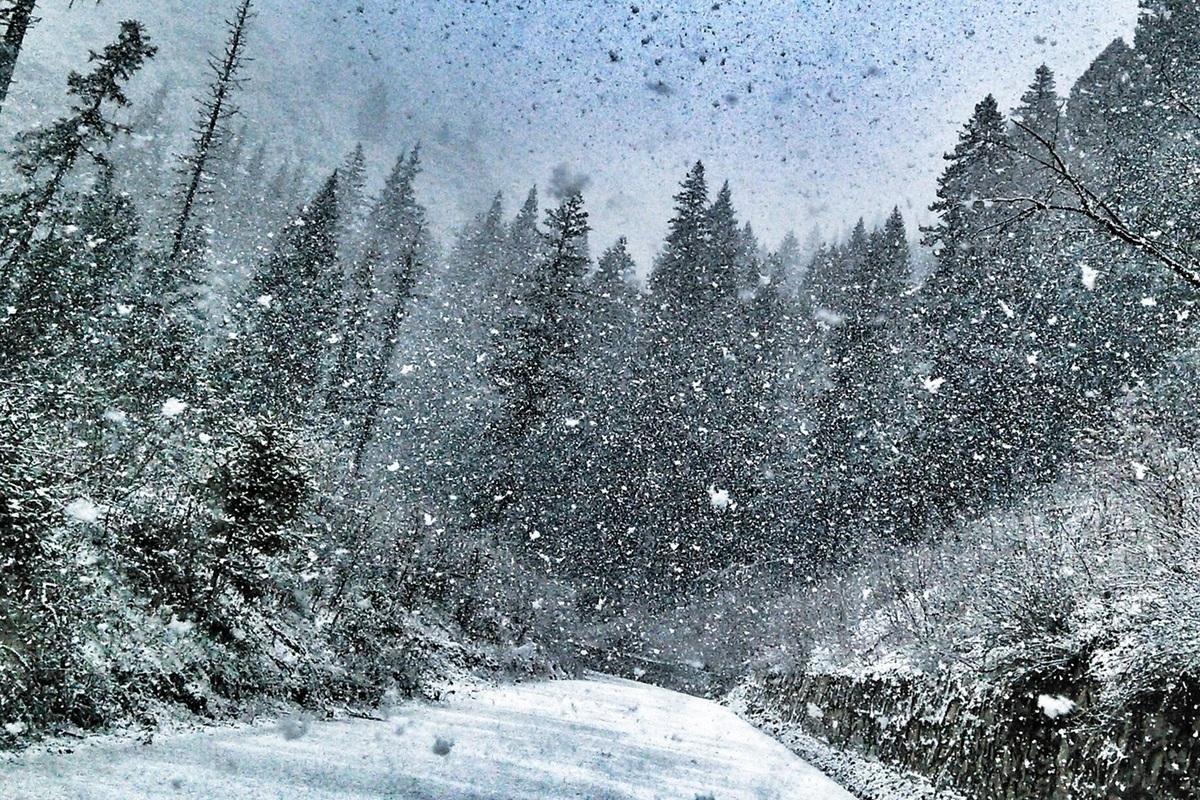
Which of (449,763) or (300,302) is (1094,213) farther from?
(300,302)

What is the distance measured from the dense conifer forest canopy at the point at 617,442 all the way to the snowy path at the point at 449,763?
2.58 ft

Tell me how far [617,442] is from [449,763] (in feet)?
119

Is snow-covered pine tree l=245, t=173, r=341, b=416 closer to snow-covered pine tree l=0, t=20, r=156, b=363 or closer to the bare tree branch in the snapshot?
snow-covered pine tree l=0, t=20, r=156, b=363

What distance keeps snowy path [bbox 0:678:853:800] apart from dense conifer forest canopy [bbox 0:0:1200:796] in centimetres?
79

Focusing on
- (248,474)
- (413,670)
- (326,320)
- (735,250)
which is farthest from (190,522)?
(735,250)

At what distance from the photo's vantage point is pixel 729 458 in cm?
4544

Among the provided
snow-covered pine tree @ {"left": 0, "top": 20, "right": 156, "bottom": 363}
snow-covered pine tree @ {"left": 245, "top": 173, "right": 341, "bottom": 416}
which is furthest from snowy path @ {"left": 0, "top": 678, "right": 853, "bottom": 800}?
snow-covered pine tree @ {"left": 245, "top": 173, "right": 341, "bottom": 416}

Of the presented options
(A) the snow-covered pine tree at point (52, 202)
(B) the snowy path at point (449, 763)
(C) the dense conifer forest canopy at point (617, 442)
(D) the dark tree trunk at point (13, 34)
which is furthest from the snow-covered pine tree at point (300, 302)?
(B) the snowy path at point (449, 763)

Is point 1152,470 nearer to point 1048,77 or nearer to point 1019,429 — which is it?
point 1019,429

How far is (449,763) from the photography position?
329 inches

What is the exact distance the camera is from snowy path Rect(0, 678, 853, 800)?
18.2 feet

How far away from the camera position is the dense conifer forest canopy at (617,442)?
8.00 metres

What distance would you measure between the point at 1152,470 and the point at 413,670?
11.1 meters

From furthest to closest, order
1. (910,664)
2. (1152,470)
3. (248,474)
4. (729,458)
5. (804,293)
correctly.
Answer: (804,293), (729,458), (910,664), (248,474), (1152,470)
